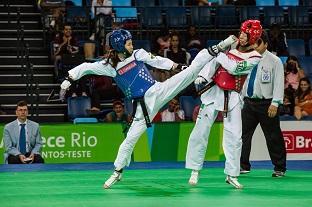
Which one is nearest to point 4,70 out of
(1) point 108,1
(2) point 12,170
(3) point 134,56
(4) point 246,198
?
(1) point 108,1

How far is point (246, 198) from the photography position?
9.88 meters

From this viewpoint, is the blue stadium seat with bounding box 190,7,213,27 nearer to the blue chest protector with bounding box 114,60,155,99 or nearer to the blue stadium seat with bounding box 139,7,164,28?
the blue stadium seat with bounding box 139,7,164,28

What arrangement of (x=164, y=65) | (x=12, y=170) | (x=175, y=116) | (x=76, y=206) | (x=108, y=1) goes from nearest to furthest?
(x=76, y=206) → (x=164, y=65) → (x=12, y=170) → (x=175, y=116) → (x=108, y=1)

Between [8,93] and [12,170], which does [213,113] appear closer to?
[12,170]

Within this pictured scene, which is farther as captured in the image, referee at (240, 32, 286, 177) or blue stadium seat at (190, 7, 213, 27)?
blue stadium seat at (190, 7, 213, 27)

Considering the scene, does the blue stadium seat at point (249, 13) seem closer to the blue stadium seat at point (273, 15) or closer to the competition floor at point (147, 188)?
the blue stadium seat at point (273, 15)

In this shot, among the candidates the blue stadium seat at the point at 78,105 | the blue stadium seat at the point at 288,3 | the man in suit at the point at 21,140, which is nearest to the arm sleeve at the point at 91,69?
the man in suit at the point at 21,140

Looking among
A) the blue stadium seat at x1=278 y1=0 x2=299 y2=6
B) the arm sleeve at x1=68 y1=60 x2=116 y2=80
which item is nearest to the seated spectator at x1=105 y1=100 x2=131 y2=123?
the arm sleeve at x1=68 y1=60 x2=116 y2=80

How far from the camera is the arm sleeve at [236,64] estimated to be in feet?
35.5

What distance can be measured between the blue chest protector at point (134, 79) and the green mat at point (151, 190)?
4.18ft

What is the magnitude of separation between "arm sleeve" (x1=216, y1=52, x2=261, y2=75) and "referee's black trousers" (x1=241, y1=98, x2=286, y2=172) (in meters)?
2.08

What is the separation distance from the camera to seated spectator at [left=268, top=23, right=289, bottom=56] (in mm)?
19930

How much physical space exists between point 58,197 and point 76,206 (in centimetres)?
96

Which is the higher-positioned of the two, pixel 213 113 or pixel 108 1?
pixel 108 1
